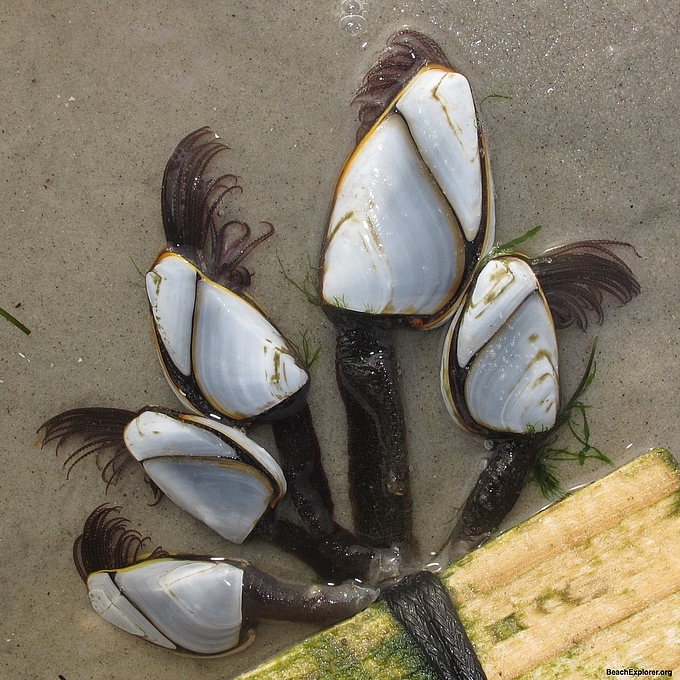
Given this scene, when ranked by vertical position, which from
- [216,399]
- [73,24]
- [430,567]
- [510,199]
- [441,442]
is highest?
[73,24]

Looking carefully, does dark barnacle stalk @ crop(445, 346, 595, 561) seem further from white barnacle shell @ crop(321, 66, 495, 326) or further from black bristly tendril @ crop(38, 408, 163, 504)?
black bristly tendril @ crop(38, 408, 163, 504)

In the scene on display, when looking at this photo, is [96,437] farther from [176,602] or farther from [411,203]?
[411,203]

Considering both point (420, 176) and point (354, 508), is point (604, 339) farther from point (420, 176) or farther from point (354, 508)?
point (354, 508)

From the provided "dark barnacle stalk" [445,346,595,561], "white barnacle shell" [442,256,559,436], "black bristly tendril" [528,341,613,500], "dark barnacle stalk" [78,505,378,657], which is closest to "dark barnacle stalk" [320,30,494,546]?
"white barnacle shell" [442,256,559,436]

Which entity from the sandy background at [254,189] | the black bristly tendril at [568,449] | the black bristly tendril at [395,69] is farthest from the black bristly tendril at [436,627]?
the black bristly tendril at [395,69]

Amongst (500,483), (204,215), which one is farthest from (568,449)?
(204,215)

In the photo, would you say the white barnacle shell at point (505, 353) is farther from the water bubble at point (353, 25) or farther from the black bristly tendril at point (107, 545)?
the black bristly tendril at point (107, 545)

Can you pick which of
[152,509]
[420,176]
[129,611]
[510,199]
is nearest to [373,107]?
Answer: [420,176]
